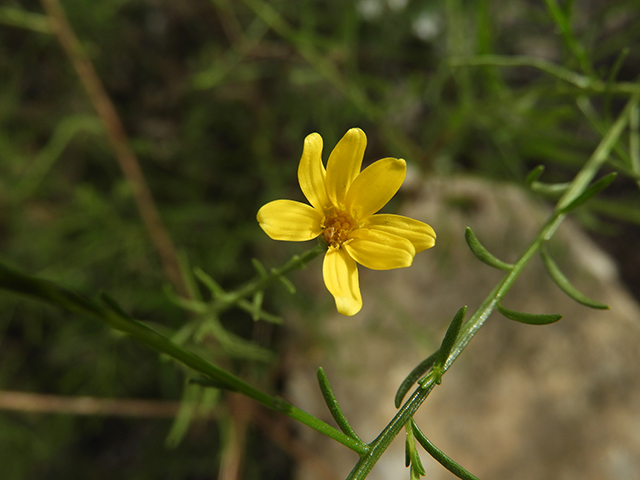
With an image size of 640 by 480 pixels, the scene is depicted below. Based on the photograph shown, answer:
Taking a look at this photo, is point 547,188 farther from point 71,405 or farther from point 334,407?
point 71,405

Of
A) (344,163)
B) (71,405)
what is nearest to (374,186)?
(344,163)

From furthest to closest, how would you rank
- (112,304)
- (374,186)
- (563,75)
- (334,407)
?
(563,75)
(374,186)
(334,407)
(112,304)

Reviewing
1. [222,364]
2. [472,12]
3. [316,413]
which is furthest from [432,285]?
[472,12]

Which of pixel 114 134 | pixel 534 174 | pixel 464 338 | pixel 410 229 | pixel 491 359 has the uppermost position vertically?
pixel 114 134

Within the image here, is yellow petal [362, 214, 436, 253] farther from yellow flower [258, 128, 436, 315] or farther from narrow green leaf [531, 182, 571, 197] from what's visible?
narrow green leaf [531, 182, 571, 197]

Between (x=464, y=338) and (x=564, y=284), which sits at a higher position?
(x=564, y=284)

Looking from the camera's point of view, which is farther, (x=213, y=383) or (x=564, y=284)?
(x=564, y=284)

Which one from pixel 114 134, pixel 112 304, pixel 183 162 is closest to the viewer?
pixel 112 304
